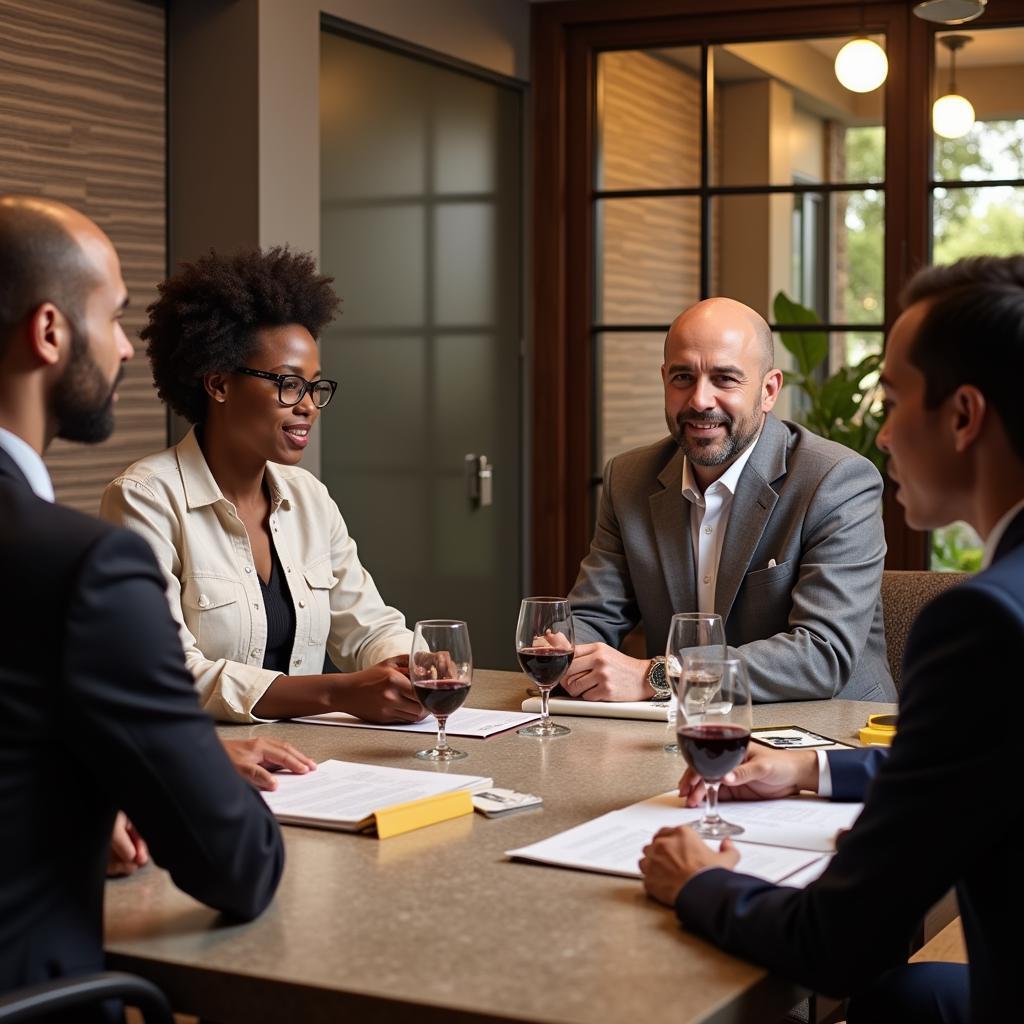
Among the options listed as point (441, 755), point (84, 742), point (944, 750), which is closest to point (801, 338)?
point (441, 755)

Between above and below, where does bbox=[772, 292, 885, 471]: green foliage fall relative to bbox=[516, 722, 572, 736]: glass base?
above

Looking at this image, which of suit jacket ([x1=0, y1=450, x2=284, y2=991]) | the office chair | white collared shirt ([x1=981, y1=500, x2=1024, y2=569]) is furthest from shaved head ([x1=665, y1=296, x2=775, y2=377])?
the office chair

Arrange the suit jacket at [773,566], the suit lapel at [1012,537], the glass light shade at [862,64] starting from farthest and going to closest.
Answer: the glass light shade at [862,64], the suit jacket at [773,566], the suit lapel at [1012,537]

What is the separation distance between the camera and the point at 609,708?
2.22 meters

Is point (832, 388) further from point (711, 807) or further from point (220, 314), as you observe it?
point (711, 807)

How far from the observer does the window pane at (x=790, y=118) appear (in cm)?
493

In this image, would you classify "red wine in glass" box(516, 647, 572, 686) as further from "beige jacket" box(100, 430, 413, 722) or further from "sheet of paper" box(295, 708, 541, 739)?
"beige jacket" box(100, 430, 413, 722)

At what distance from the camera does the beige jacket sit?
2.32 m

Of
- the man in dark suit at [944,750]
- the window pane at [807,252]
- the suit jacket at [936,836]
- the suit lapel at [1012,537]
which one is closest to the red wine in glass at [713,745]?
the man in dark suit at [944,750]

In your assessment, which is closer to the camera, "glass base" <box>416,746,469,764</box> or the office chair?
the office chair

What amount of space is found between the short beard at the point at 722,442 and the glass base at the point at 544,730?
0.79m

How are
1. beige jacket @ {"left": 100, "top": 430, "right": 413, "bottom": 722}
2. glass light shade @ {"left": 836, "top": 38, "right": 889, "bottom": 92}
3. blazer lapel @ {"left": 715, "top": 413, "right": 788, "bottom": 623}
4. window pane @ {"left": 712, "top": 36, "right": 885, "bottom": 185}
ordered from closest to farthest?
beige jacket @ {"left": 100, "top": 430, "right": 413, "bottom": 722}, blazer lapel @ {"left": 715, "top": 413, "right": 788, "bottom": 623}, glass light shade @ {"left": 836, "top": 38, "right": 889, "bottom": 92}, window pane @ {"left": 712, "top": 36, "right": 885, "bottom": 185}

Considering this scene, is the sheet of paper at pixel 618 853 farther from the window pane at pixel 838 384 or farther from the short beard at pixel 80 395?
the window pane at pixel 838 384

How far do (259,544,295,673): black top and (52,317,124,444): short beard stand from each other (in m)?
1.14
